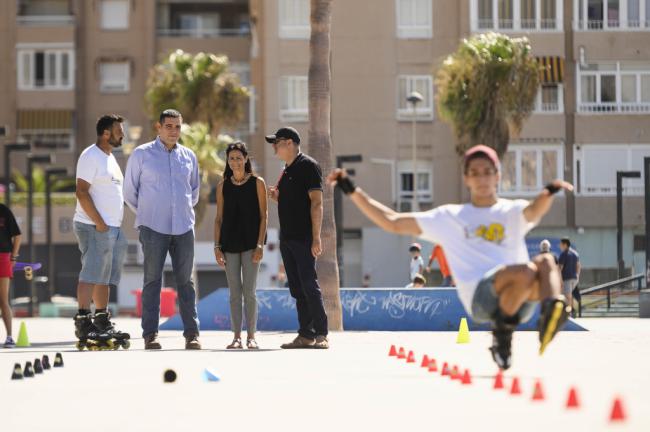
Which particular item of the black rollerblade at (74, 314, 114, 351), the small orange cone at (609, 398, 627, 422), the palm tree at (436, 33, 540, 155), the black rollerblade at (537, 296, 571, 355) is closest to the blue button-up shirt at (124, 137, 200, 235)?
the black rollerblade at (74, 314, 114, 351)

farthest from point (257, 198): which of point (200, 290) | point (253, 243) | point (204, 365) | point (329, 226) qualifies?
point (200, 290)

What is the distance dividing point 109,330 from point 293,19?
4121 centimetres

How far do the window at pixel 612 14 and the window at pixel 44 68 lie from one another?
21.0 m

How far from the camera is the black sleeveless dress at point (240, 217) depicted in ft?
47.4

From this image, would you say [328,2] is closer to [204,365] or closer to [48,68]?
[204,365]

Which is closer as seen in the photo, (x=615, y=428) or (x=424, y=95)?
(x=615, y=428)

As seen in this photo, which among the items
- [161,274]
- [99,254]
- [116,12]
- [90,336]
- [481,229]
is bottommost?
[90,336]

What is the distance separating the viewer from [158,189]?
1446 centimetres

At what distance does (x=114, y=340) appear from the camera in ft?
47.0

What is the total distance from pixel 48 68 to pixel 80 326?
48.6 meters

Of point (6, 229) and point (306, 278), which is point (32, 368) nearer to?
point (306, 278)

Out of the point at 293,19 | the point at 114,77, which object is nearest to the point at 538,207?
the point at 293,19

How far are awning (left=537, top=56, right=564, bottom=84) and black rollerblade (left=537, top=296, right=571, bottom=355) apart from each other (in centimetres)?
4486

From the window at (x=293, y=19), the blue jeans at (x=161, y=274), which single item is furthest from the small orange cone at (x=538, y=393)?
the window at (x=293, y=19)
